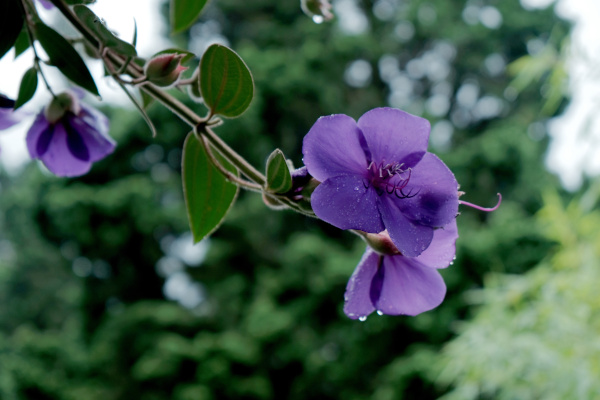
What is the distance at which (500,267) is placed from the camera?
3.96 m

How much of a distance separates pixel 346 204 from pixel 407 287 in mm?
78

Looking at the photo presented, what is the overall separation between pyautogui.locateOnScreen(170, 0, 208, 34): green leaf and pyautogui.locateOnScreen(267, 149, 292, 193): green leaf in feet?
0.22

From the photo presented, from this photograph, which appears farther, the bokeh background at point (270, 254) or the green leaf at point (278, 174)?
the bokeh background at point (270, 254)

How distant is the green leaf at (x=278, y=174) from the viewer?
0.83ft

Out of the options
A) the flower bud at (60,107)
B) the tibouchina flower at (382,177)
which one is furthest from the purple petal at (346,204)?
the flower bud at (60,107)

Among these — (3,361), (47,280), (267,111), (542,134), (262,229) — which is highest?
(3,361)

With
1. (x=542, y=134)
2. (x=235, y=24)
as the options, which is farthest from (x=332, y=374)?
(x=235, y=24)

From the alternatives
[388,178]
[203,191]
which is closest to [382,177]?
[388,178]

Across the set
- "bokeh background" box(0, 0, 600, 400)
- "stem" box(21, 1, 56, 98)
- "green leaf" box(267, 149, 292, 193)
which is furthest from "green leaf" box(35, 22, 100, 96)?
"bokeh background" box(0, 0, 600, 400)

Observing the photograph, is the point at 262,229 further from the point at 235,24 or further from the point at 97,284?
the point at 235,24

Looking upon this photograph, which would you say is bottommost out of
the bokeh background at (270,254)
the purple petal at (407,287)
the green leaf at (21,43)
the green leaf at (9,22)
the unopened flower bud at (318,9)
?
the bokeh background at (270,254)

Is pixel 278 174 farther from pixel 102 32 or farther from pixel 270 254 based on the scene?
pixel 270 254

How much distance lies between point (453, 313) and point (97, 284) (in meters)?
2.69

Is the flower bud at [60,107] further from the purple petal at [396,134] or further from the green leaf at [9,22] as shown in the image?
the purple petal at [396,134]
